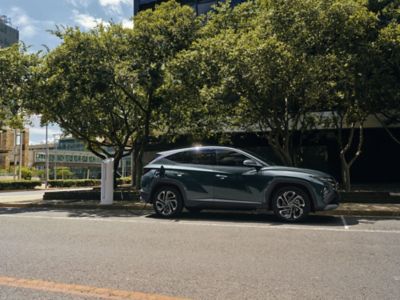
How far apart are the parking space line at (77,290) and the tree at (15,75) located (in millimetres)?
13310

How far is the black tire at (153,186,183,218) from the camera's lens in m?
11.0

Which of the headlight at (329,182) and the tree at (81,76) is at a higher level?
the tree at (81,76)

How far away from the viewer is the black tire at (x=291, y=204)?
9.84 meters

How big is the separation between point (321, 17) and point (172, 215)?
7.17 metres

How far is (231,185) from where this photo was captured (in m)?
10.4

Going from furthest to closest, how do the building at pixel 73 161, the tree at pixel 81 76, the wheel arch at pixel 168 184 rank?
the building at pixel 73 161, the tree at pixel 81 76, the wheel arch at pixel 168 184

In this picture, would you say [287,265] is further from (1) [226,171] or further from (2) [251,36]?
(2) [251,36]

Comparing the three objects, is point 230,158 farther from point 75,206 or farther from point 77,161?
point 77,161

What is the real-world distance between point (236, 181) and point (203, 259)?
13.6 feet

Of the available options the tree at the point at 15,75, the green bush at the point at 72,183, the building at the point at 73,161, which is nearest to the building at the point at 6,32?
the building at the point at 73,161

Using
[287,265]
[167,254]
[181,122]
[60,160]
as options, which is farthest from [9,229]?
[60,160]

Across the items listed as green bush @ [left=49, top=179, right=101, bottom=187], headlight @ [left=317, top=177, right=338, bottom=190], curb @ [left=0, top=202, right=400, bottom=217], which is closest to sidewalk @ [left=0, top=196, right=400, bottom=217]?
curb @ [left=0, top=202, right=400, bottom=217]

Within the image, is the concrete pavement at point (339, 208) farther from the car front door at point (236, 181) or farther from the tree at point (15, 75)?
the tree at point (15, 75)

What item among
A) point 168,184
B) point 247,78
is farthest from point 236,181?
point 247,78
